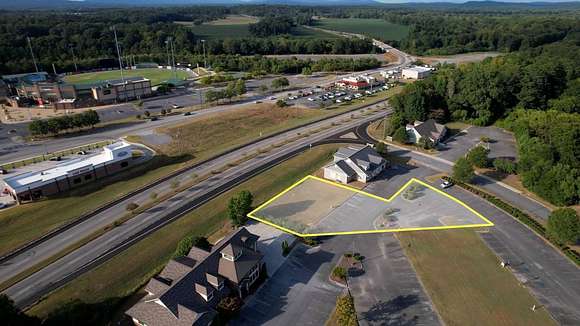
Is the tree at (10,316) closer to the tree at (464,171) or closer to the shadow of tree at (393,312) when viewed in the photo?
the shadow of tree at (393,312)

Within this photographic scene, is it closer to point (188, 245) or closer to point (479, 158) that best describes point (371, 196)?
point (479, 158)

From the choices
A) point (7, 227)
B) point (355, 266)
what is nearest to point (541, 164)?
point (355, 266)

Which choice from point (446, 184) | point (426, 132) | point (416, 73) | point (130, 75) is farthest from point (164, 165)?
point (416, 73)

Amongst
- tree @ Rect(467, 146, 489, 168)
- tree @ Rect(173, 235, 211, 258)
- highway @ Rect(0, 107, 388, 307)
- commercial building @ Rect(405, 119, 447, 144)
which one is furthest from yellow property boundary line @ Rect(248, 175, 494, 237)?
commercial building @ Rect(405, 119, 447, 144)

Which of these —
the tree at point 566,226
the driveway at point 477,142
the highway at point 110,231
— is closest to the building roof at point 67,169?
the highway at point 110,231

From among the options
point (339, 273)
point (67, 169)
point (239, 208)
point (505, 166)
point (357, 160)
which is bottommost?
point (339, 273)

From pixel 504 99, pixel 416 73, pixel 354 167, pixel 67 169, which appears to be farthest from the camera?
pixel 416 73

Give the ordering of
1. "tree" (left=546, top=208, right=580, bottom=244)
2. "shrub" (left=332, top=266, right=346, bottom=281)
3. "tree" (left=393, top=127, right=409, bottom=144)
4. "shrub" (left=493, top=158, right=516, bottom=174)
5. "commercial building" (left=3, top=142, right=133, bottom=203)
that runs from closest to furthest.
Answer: "shrub" (left=332, top=266, right=346, bottom=281)
"tree" (left=546, top=208, right=580, bottom=244)
"commercial building" (left=3, top=142, right=133, bottom=203)
"shrub" (left=493, top=158, right=516, bottom=174)
"tree" (left=393, top=127, right=409, bottom=144)

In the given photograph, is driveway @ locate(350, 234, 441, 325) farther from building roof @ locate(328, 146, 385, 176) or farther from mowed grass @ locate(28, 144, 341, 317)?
mowed grass @ locate(28, 144, 341, 317)
